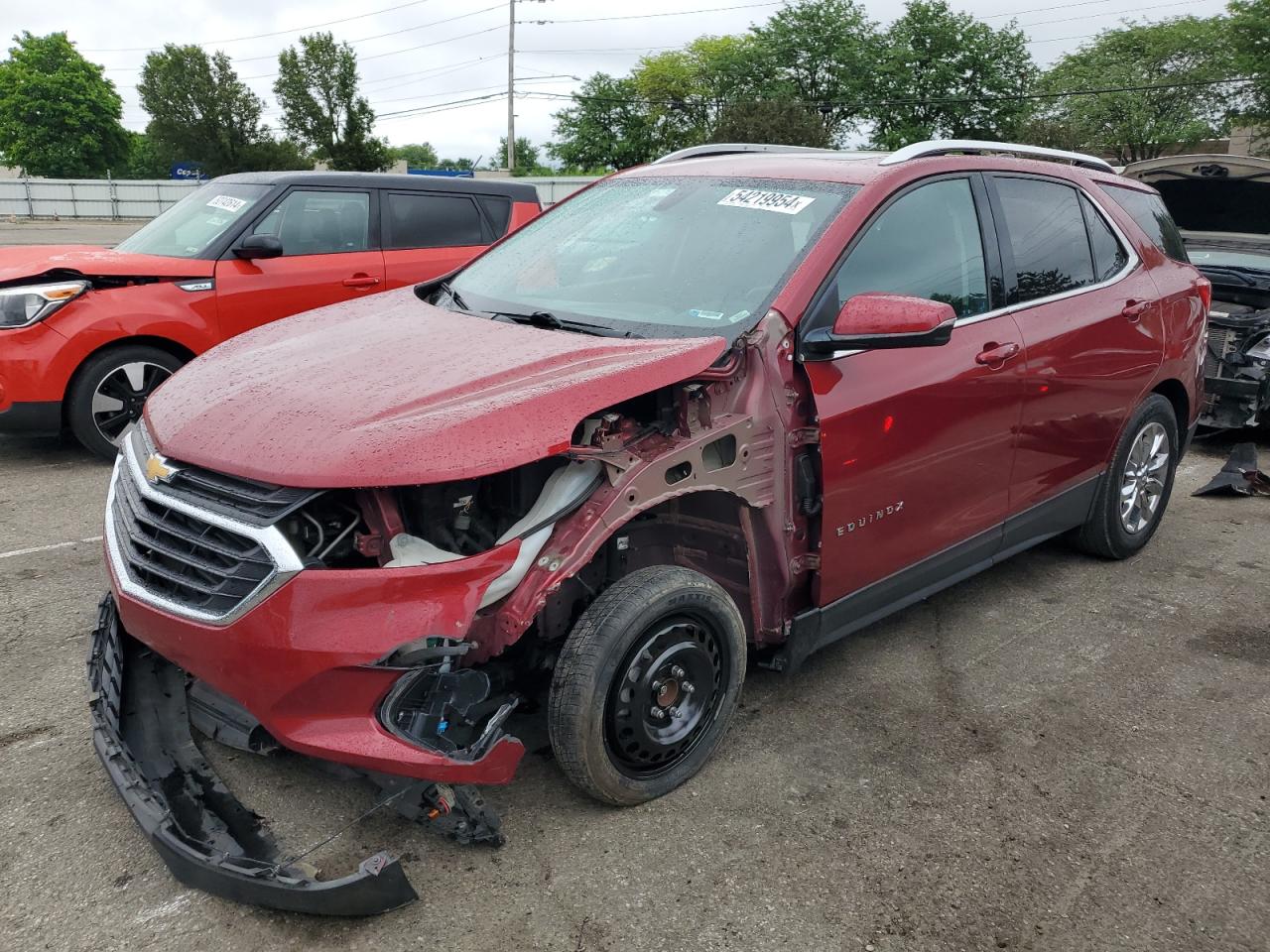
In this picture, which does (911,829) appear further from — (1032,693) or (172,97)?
(172,97)

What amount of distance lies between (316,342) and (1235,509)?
5351 millimetres

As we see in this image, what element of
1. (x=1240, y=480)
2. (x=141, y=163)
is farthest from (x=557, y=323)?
(x=141, y=163)

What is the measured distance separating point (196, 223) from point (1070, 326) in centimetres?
565

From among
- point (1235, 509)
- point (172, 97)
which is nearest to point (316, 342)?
point (1235, 509)

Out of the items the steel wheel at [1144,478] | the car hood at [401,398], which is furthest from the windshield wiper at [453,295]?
the steel wheel at [1144,478]

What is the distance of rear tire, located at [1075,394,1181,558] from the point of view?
4602 millimetres

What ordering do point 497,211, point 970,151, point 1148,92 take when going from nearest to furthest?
point 970,151, point 497,211, point 1148,92

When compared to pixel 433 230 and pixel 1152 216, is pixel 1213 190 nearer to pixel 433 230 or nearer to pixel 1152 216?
pixel 1152 216

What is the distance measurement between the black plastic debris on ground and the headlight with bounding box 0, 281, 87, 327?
702cm

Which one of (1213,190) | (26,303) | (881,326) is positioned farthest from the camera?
(1213,190)

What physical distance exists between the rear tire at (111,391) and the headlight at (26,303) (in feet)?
1.21

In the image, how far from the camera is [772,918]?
2.44 metres

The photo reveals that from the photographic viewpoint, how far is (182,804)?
2.47 metres

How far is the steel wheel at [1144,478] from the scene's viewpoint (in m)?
4.73
